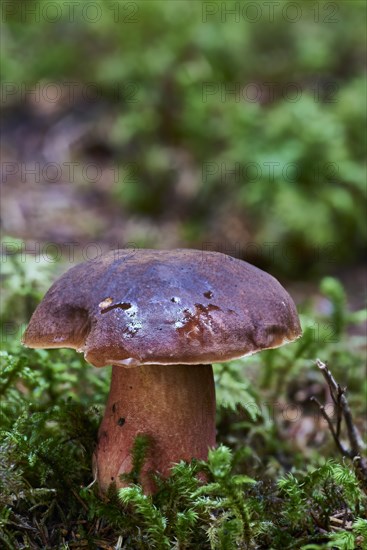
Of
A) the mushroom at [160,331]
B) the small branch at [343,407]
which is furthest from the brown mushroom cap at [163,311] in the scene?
the small branch at [343,407]

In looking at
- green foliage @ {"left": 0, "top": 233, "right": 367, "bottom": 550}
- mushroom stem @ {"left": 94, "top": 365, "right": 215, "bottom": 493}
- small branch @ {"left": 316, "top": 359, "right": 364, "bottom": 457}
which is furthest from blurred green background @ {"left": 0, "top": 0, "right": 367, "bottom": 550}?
small branch @ {"left": 316, "top": 359, "right": 364, "bottom": 457}

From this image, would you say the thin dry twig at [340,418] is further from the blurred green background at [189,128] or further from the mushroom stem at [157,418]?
the blurred green background at [189,128]

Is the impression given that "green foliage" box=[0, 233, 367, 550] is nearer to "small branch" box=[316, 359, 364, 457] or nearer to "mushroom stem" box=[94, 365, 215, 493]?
"mushroom stem" box=[94, 365, 215, 493]

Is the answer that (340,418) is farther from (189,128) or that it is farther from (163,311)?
(189,128)

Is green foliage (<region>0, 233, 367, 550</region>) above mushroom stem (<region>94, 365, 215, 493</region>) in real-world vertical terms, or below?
below

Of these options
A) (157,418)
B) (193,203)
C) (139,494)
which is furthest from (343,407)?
(193,203)

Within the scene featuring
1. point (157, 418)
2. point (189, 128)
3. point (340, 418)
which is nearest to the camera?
point (157, 418)

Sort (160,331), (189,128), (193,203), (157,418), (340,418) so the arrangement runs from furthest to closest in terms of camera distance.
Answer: (189,128)
(193,203)
(340,418)
(157,418)
(160,331)
